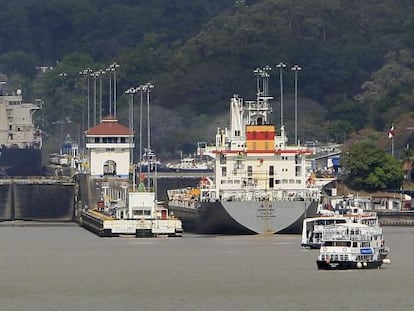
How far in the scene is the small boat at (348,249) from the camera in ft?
323

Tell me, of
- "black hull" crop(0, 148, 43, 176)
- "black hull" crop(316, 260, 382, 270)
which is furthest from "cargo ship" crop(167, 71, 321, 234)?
"black hull" crop(0, 148, 43, 176)

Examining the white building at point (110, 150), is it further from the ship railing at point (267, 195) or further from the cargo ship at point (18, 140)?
the ship railing at point (267, 195)

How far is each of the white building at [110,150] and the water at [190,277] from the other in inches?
1291

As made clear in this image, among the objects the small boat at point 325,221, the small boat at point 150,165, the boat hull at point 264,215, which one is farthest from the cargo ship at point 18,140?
the small boat at point 325,221

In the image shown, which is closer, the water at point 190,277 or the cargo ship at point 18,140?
the water at point 190,277

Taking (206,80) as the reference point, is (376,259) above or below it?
below

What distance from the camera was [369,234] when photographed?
9881 centimetres

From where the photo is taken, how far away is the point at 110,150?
511ft

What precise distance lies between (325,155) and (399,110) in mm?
15978

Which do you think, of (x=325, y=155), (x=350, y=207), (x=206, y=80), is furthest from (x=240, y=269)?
(x=206, y=80)

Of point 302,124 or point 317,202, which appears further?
point 302,124

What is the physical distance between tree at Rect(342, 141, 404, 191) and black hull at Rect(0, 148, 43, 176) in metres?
32.0

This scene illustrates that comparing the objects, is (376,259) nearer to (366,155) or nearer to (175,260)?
(175,260)

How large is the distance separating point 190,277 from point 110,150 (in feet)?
196
